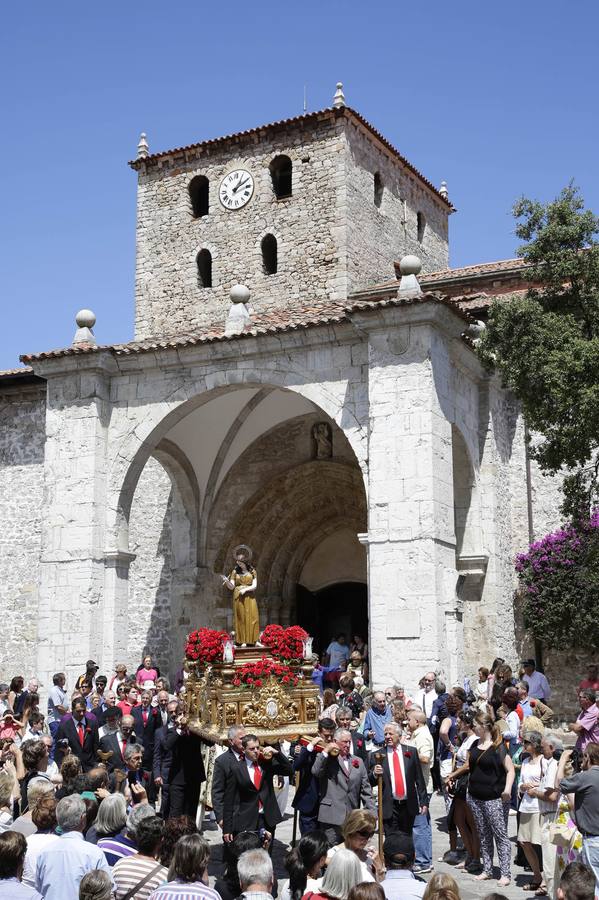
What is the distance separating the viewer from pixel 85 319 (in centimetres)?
1691

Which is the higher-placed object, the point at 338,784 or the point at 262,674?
the point at 262,674

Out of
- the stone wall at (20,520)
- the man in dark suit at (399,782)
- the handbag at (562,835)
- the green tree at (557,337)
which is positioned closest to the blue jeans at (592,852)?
the handbag at (562,835)

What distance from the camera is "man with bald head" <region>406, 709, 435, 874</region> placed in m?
8.66

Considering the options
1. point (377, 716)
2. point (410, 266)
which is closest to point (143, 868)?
point (377, 716)

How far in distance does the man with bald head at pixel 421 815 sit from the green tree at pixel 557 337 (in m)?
4.59

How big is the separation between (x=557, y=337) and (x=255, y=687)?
6.05 m

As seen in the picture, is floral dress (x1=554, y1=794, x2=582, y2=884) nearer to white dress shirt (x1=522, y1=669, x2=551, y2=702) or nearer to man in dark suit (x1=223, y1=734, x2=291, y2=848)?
man in dark suit (x1=223, y1=734, x2=291, y2=848)

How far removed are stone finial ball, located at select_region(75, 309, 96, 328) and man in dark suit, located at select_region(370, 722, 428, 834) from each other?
10525mm

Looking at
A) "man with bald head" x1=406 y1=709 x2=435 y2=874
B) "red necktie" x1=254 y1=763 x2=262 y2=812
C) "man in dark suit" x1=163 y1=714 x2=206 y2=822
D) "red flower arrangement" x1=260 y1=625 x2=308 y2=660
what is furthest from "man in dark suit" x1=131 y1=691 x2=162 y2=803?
"red necktie" x1=254 y1=763 x2=262 y2=812

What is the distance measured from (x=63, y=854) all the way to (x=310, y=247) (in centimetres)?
1840

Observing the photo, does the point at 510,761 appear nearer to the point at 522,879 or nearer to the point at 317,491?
the point at 522,879

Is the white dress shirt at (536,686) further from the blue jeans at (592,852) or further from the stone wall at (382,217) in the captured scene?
the stone wall at (382,217)

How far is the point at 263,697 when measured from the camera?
374 inches

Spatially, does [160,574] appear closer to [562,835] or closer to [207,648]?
[207,648]
